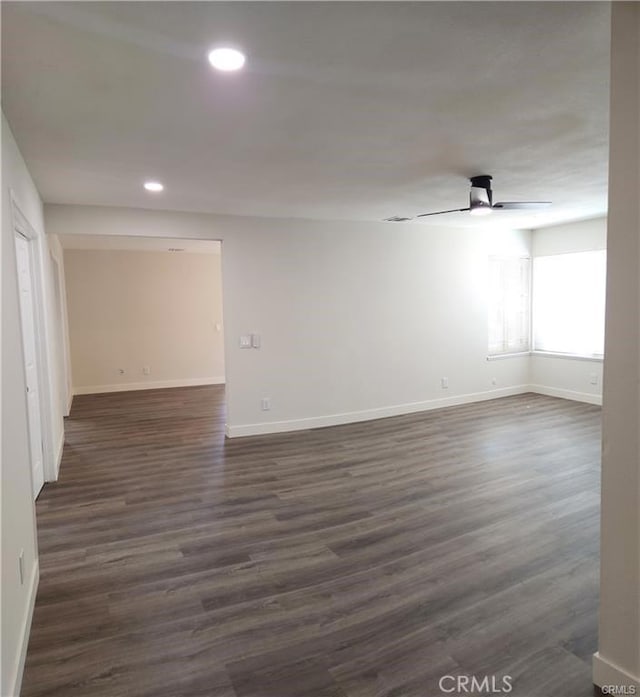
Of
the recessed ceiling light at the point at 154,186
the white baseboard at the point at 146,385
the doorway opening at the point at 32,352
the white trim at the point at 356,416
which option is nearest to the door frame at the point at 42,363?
the doorway opening at the point at 32,352

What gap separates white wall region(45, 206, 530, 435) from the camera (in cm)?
532

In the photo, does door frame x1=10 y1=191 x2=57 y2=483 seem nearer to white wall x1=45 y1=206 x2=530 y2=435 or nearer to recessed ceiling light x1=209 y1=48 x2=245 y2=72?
white wall x1=45 y1=206 x2=530 y2=435

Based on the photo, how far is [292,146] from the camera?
2916 mm

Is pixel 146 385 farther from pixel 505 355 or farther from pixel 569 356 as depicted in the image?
pixel 569 356

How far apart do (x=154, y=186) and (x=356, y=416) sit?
12.0 ft

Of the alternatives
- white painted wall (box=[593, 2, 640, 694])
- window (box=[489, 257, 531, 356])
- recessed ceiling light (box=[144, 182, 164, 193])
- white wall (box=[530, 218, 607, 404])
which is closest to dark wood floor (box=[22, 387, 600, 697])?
white painted wall (box=[593, 2, 640, 694])

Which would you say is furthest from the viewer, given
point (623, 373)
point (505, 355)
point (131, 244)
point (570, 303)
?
point (131, 244)

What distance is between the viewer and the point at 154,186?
388cm

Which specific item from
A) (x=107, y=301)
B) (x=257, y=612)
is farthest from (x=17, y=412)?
(x=107, y=301)

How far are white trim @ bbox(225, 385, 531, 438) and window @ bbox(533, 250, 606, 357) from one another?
3.56 ft

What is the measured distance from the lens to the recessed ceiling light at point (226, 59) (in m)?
1.78

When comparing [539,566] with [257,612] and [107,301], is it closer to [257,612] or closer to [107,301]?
[257,612]

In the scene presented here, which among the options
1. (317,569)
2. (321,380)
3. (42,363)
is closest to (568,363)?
(321,380)

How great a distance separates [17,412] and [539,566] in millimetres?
2975
